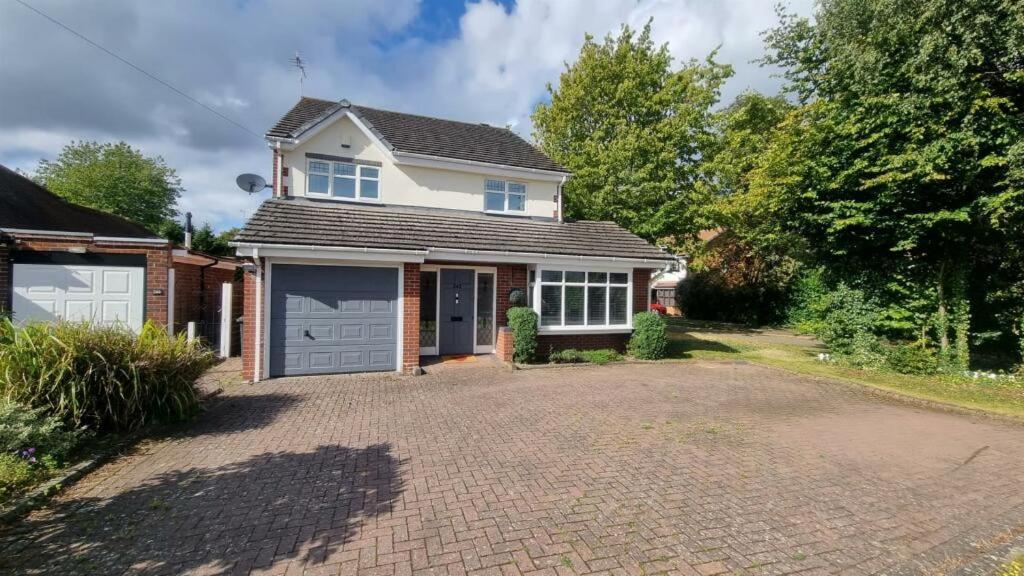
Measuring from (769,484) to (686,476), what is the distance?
83 centimetres

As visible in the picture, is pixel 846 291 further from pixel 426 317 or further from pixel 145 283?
pixel 145 283

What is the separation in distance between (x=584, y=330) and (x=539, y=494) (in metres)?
7.73

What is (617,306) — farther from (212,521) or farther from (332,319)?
(212,521)

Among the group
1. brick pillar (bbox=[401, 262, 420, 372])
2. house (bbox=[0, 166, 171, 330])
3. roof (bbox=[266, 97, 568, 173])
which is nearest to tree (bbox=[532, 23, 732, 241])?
roof (bbox=[266, 97, 568, 173])

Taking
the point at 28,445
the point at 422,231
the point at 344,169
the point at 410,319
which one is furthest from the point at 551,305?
the point at 28,445

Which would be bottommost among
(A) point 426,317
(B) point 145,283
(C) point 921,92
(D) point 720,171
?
(A) point 426,317

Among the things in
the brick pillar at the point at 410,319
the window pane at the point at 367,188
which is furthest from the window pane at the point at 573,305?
the window pane at the point at 367,188

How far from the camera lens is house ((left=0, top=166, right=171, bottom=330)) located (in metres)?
9.09

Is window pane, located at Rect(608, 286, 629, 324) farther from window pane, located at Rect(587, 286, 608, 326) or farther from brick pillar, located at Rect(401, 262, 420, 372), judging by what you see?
brick pillar, located at Rect(401, 262, 420, 372)

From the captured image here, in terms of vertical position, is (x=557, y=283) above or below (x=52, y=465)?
above

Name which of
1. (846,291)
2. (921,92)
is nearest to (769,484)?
(846,291)

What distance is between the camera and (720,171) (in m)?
19.7

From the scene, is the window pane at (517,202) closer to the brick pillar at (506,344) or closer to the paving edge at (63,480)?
the brick pillar at (506,344)

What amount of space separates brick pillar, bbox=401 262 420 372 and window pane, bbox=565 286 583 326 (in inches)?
162
